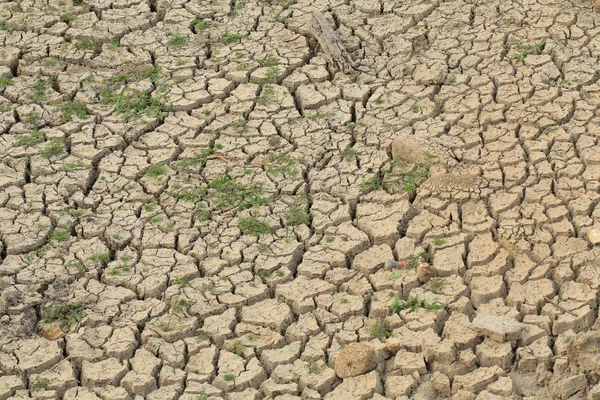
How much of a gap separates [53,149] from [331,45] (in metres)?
1.71

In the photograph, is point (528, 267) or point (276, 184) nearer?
Result: point (528, 267)

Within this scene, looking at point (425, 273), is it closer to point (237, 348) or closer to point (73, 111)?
point (237, 348)

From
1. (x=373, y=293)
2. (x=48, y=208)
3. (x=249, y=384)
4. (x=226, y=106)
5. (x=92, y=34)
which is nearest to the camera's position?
(x=249, y=384)

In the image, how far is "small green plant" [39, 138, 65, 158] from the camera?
21.3ft

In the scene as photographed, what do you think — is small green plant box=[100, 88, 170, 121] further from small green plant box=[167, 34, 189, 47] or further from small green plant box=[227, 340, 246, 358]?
small green plant box=[227, 340, 246, 358]

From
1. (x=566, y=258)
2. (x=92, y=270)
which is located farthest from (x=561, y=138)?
(x=92, y=270)

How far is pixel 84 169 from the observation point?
636cm

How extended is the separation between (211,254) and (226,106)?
1286mm

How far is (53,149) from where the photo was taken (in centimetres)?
650

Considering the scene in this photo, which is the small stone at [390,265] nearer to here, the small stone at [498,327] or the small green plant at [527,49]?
the small stone at [498,327]

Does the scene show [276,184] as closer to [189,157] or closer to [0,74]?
[189,157]

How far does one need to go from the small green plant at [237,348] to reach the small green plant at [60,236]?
114cm

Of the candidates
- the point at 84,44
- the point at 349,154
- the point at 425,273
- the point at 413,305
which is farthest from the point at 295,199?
the point at 84,44

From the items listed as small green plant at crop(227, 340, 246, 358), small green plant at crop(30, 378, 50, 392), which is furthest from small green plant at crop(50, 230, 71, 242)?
small green plant at crop(227, 340, 246, 358)
